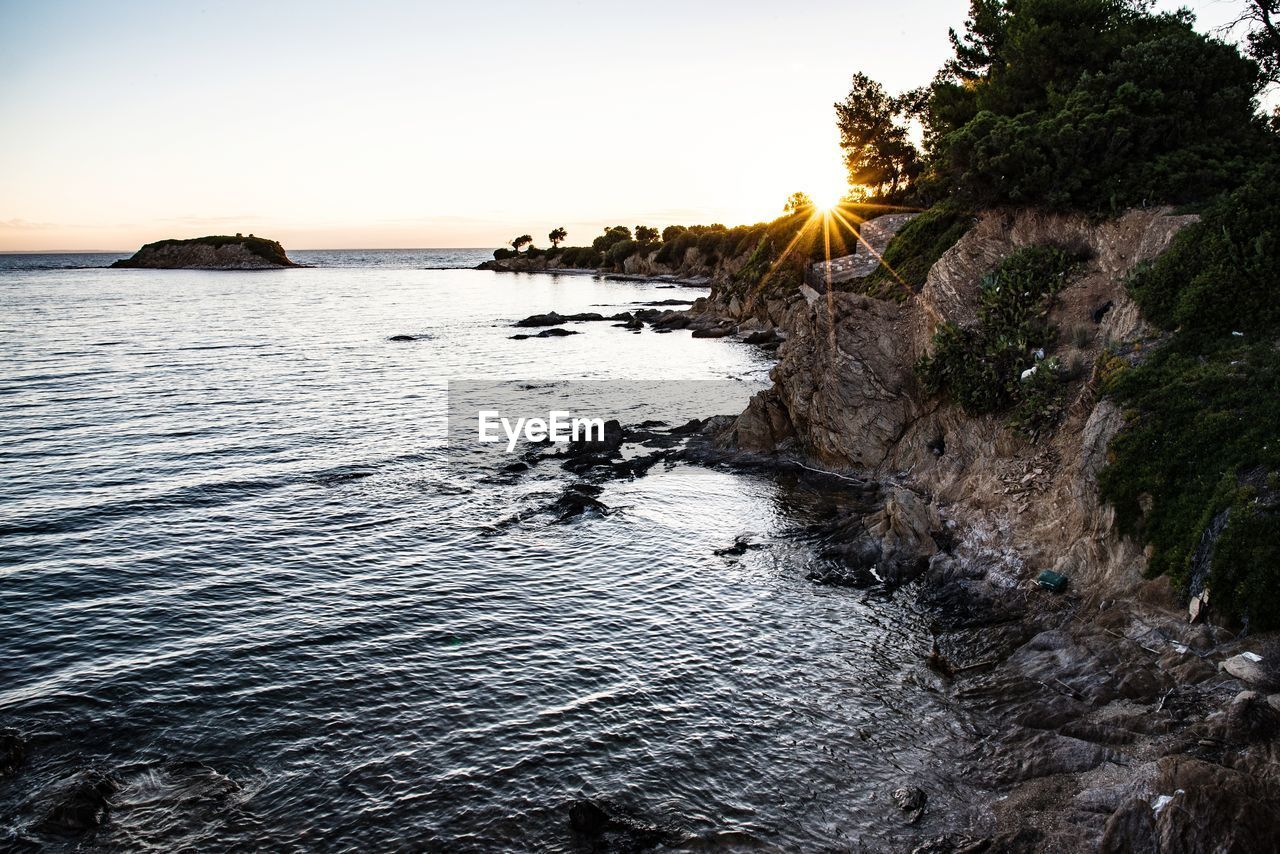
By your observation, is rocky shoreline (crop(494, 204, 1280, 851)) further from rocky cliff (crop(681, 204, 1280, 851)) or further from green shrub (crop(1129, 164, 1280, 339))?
green shrub (crop(1129, 164, 1280, 339))

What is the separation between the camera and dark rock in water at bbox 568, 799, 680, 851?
47.1ft

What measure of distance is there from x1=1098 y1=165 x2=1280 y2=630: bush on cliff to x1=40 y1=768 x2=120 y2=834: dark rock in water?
925 inches

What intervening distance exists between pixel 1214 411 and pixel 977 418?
32.3 feet

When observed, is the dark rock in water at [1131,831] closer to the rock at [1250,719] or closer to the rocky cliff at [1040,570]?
the rocky cliff at [1040,570]

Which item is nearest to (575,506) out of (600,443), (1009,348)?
(600,443)

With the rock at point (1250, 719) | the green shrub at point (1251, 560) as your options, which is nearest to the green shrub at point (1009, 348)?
the green shrub at point (1251, 560)

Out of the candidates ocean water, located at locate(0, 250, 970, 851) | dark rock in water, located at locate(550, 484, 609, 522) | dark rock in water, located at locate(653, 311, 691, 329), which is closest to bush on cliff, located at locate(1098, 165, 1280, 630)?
ocean water, located at locate(0, 250, 970, 851)

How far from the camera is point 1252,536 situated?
1762 cm

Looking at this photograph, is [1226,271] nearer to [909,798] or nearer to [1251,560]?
[1251,560]

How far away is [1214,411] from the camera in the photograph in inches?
854

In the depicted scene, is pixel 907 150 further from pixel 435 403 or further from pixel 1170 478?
pixel 1170 478

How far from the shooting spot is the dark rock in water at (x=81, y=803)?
14.5 m

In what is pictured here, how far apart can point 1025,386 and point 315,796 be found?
2613 cm

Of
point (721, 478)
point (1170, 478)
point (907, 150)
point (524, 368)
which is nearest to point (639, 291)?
point (907, 150)
